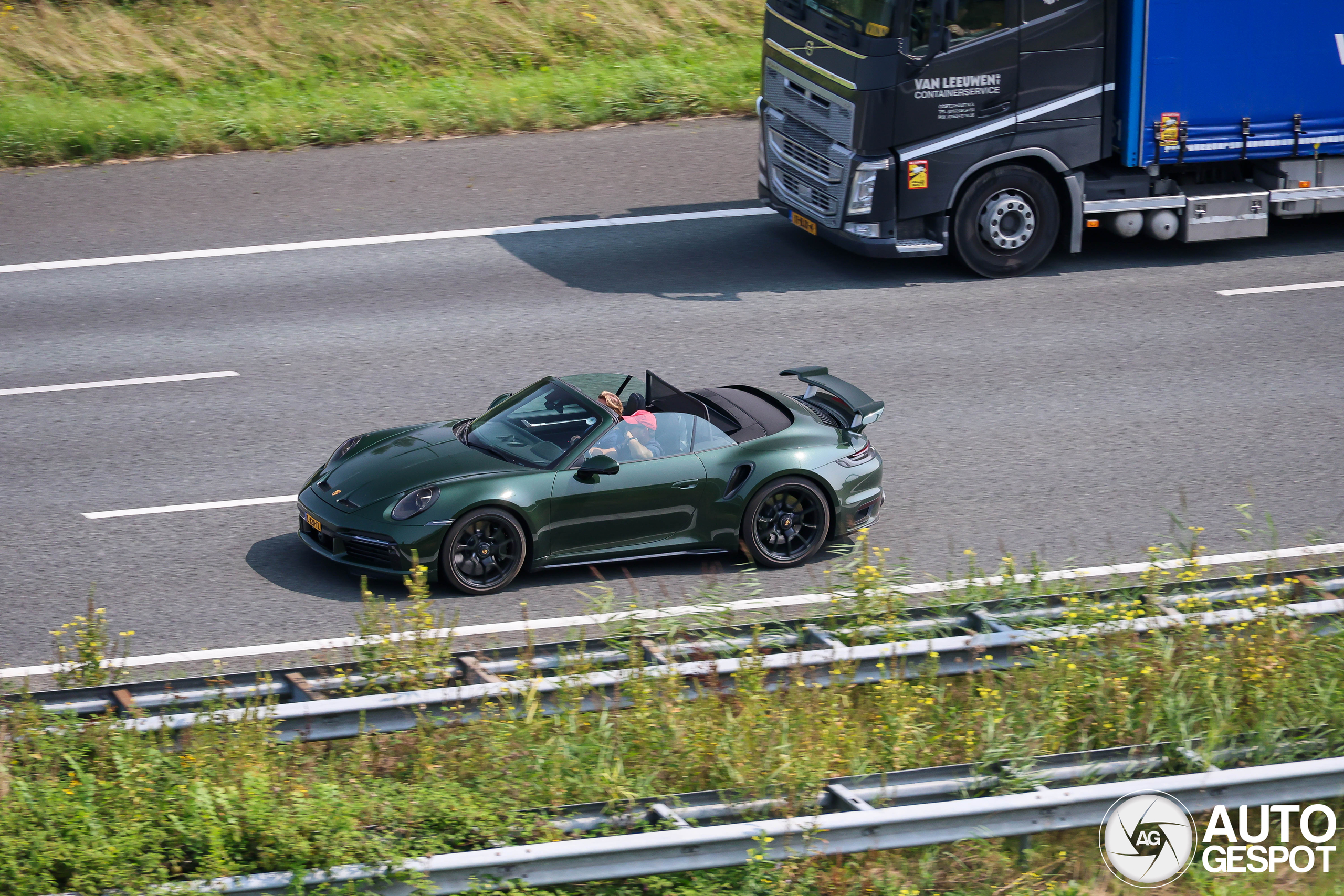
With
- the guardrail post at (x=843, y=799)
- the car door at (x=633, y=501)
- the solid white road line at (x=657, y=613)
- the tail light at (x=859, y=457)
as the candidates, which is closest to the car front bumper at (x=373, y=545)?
the solid white road line at (x=657, y=613)

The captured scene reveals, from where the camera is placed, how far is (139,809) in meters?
5.99

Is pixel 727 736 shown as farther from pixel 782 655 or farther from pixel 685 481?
pixel 685 481

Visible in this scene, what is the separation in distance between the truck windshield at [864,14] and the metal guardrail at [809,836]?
31.7 feet

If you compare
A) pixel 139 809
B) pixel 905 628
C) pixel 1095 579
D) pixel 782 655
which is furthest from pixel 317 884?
pixel 1095 579

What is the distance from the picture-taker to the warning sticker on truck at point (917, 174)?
14695 millimetres

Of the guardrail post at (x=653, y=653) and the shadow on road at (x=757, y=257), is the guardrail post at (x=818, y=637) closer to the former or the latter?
the guardrail post at (x=653, y=653)

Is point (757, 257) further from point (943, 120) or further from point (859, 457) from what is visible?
point (859, 457)

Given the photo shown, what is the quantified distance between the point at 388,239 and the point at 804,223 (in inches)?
183

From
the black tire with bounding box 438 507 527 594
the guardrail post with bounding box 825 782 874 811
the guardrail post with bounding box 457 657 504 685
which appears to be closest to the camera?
the guardrail post with bounding box 825 782 874 811

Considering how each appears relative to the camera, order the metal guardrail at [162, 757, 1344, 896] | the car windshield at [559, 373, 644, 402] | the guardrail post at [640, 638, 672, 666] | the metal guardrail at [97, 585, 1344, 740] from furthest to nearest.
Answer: the car windshield at [559, 373, 644, 402], the guardrail post at [640, 638, 672, 666], the metal guardrail at [97, 585, 1344, 740], the metal guardrail at [162, 757, 1344, 896]

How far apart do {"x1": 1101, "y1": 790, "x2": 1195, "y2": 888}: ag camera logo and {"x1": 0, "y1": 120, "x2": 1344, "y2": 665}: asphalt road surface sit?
134 inches

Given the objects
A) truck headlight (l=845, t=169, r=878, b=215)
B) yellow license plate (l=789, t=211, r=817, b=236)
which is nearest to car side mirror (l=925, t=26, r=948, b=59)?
truck headlight (l=845, t=169, r=878, b=215)

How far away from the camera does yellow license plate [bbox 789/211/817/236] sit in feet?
50.3

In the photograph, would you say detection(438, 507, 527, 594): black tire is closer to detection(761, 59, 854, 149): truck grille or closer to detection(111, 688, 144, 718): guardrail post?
detection(111, 688, 144, 718): guardrail post
